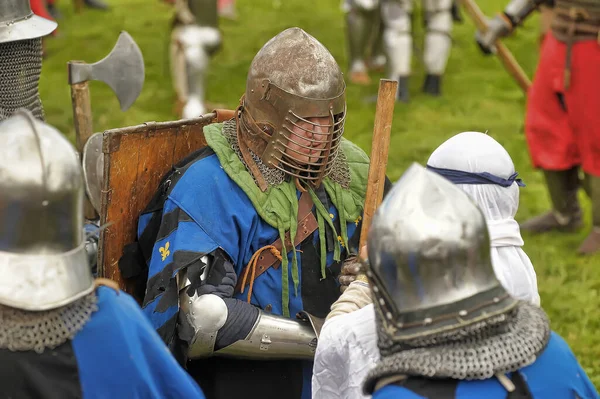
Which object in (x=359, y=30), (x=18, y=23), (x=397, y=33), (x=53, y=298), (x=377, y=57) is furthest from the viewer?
(x=377, y=57)

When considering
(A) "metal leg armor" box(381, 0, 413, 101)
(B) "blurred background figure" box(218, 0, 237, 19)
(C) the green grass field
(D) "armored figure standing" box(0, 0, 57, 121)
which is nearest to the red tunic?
(C) the green grass field

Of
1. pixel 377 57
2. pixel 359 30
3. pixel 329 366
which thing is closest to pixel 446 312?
pixel 329 366

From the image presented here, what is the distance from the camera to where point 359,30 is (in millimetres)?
9969

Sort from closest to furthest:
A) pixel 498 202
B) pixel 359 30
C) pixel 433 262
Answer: pixel 433 262, pixel 498 202, pixel 359 30

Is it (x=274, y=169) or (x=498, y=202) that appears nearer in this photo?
(x=498, y=202)

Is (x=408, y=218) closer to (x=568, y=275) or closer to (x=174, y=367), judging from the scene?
(x=174, y=367)

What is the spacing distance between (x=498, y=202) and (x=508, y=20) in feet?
14.6

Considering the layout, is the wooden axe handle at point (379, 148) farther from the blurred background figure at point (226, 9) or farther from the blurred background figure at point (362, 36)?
the blurred background figure at point (226, 9)

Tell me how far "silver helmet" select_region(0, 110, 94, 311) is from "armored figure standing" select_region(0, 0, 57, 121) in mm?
1588

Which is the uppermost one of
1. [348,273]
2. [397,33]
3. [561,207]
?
[348,273]

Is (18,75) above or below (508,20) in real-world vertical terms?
above

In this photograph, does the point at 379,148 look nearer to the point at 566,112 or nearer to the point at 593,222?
the point at 566,112

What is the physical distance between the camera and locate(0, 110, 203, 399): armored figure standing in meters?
2.27

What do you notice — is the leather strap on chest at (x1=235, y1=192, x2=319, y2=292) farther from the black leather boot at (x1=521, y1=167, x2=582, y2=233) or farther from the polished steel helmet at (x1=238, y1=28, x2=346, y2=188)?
the black leather boot at (x1=521, y1=167, x2=582, y2=233)
